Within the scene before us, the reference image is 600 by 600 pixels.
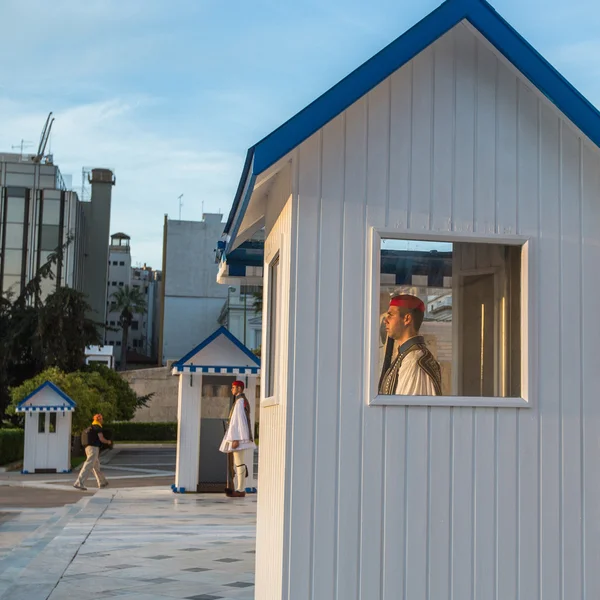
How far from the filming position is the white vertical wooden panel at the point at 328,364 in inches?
236

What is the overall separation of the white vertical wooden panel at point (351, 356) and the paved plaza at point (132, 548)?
8.24ft

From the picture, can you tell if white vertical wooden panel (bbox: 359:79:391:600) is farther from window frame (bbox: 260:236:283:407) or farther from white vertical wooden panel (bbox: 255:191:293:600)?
window frame (bbox: 260:236:283:407)

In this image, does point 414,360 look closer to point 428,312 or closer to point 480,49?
point 428,312

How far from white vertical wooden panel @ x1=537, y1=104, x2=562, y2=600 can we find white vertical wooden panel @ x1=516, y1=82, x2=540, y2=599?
4cm

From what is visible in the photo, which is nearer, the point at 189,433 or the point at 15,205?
the point at 189,433

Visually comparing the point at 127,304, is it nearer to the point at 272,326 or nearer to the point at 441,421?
the point at 272,326

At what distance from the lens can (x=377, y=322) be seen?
6.18m

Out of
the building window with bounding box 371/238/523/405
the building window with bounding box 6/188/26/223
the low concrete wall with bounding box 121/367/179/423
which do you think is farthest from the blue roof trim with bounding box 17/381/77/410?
the building window with bounding box 6/188/26/223

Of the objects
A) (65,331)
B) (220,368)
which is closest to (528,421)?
(220,368)

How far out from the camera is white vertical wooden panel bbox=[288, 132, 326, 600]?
598cm

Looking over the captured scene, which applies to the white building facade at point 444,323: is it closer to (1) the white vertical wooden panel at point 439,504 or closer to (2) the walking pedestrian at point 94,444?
(1) the white vertical wooden panel at point 439,504

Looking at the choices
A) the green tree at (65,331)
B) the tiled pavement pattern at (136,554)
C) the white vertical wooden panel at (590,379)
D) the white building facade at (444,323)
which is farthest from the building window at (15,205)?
the white vertical wooden panel at (590,379)

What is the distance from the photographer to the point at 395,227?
20.6ft

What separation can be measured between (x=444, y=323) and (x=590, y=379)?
962 mm
